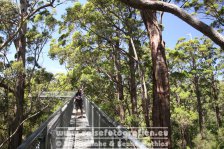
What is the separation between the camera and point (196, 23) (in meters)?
4.22

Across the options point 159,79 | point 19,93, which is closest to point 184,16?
point 159,79

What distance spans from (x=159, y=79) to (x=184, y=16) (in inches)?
113

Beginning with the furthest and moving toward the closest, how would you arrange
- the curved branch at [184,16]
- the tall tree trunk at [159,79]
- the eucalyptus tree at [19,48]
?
the eucalyptus tree at [19,48], the tall tree trunk at [159,79], the curved branch at [184,16]

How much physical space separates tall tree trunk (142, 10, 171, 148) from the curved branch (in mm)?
2720

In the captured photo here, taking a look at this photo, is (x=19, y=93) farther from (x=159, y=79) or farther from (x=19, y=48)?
(x=159, y=79)

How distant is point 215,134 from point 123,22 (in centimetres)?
2144

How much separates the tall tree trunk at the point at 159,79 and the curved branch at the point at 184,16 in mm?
2720

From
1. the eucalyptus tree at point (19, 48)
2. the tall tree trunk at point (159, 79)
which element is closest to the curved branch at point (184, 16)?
the tall tree trunk at point (159, 79)

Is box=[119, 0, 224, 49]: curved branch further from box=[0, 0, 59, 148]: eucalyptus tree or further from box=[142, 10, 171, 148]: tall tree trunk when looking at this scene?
box=[0, 0, 59, 148]: eucalyptus tree

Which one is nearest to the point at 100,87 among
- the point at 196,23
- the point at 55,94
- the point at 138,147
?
the point at 55,94

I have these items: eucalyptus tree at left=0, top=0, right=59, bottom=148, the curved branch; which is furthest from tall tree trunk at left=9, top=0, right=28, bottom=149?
the curved branch

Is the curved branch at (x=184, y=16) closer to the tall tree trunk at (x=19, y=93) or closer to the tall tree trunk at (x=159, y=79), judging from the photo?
the tall tree trunk at (x=159, y=79)

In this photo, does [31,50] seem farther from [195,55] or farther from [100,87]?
[195,55]

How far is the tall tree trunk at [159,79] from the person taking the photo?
6738mm
